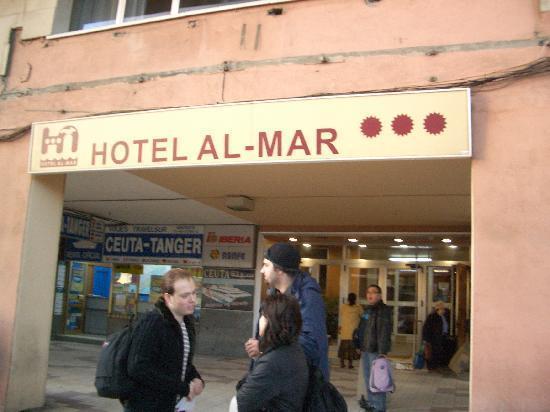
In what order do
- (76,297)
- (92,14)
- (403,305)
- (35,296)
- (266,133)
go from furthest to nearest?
(76,297) < (403,305) < (92,14) < (35,296) < (266,133)

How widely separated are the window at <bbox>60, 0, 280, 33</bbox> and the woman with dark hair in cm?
497

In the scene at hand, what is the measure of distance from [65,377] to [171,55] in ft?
17.9

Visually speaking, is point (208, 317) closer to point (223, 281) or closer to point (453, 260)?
point (223, 281)

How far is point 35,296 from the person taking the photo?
6.98m

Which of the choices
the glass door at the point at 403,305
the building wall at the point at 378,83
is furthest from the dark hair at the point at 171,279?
the glass door at the point at 403,305

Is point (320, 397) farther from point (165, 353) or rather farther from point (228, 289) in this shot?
point (228, 289)

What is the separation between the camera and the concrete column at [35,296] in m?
6.76

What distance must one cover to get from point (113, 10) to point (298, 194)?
362cm

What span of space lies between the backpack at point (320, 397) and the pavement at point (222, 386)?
4668mm

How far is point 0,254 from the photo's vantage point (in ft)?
22.9

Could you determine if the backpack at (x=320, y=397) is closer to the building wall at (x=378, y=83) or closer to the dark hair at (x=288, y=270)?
the dark hair at (x=288, y=270)

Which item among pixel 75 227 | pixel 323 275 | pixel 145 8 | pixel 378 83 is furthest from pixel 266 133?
pixel 75 227

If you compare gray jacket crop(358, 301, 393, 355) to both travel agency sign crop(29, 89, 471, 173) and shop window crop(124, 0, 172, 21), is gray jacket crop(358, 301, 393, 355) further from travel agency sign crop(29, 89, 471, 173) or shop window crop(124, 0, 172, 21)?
shop window crop(124, 0, 172, 21)

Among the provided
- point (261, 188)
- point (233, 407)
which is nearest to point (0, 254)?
point (261, 188)
